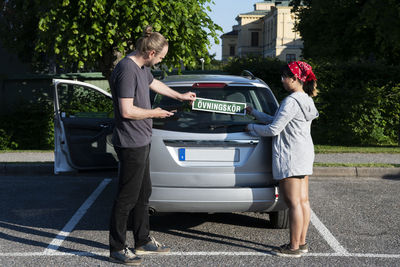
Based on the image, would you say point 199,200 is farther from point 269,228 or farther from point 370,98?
point 370,98

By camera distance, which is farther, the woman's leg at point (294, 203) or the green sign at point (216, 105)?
the green sign at point (216, 105)

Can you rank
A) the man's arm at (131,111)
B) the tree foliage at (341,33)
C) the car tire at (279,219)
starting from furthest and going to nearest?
1. the tree foliage at (341,33)
2. the car tire at (279,219)
3. the man's arm at (131,111)

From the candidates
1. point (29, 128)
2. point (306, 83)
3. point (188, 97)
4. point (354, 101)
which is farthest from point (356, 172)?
point (29, 128)

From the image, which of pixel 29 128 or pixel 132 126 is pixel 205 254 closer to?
pixel 132 126

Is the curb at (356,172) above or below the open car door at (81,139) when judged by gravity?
below

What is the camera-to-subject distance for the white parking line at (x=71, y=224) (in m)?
4.64

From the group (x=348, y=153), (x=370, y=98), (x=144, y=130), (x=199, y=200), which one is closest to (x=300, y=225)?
(x=199, y=200)

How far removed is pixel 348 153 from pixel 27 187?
6.73m

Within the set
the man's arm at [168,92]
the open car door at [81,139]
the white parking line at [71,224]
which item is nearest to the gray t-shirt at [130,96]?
the man's arm at [168,92]

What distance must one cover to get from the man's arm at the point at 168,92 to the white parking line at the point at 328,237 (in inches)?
74.4

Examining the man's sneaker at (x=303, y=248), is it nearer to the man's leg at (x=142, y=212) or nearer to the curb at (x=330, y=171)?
the man's leg at (x=142, y=212)

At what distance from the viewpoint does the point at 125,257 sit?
164 inches

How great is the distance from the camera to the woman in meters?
4.21

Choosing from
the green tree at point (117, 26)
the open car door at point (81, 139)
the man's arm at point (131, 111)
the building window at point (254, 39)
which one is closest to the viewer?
the man's arm at point (131, 111)
